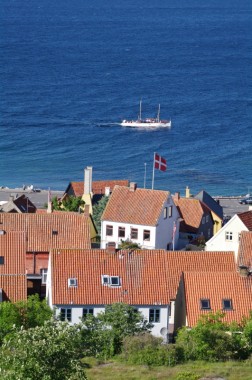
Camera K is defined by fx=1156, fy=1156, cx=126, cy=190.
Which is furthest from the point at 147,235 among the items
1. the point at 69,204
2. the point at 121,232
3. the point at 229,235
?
the point at 69,204

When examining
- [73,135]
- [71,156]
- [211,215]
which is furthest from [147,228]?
[73,135]

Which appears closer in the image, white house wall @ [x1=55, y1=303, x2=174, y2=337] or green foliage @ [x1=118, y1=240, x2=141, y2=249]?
white house wall @ [x1=55, y1=303, x2=174, y2=337]

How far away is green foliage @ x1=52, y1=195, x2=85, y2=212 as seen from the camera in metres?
102

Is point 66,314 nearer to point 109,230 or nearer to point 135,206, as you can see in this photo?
point 135,206

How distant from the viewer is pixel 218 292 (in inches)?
2763

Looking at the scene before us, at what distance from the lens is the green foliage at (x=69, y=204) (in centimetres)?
10219

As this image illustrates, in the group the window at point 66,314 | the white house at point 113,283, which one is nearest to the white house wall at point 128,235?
the white house at point 113,283

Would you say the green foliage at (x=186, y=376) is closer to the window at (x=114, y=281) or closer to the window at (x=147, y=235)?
the window at (x=114, y=281)

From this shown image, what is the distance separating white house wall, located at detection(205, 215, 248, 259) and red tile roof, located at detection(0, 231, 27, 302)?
57.2ft

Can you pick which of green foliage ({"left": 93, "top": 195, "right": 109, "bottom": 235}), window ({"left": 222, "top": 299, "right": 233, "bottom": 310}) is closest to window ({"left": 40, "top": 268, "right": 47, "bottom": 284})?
green foliage ({"left": 93, "top": 195, "right": 109, "bottom": 235})

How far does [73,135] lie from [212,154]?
27847mm

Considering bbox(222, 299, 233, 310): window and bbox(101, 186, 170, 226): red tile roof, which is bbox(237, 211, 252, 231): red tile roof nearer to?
bbox(101, 186, 170, 226): red tile roof

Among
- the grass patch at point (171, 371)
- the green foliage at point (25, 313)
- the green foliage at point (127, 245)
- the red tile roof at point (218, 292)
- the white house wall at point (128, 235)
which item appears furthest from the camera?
the white house wall at point (128, 235)

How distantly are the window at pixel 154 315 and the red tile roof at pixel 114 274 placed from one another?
0.61m
